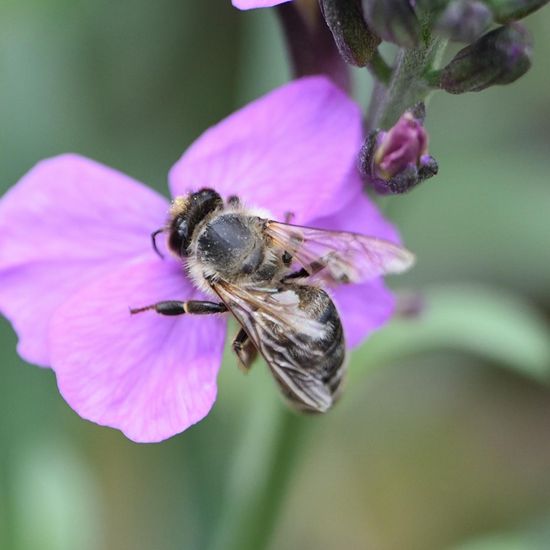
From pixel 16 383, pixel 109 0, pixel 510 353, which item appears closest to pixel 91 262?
pixel 16 383

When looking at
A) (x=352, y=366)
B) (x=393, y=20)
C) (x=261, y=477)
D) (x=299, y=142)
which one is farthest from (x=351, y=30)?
(x=261, y=477)

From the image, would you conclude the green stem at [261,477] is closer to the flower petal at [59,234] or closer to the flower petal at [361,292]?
the flower petal at [361,292]

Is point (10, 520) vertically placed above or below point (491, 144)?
below

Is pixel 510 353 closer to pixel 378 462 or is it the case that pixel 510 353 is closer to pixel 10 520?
pixel 378 462

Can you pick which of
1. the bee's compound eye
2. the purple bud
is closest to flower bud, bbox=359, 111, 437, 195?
the purple bud

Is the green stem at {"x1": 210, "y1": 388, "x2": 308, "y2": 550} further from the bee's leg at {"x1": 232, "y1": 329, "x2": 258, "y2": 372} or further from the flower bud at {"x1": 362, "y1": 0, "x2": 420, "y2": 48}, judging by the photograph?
the flower bud at {"x1": 362, "y1": 0, "x2": 420, "y2": 48}

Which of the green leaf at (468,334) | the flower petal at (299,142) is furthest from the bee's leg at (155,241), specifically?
the green leaf at (468,334)
